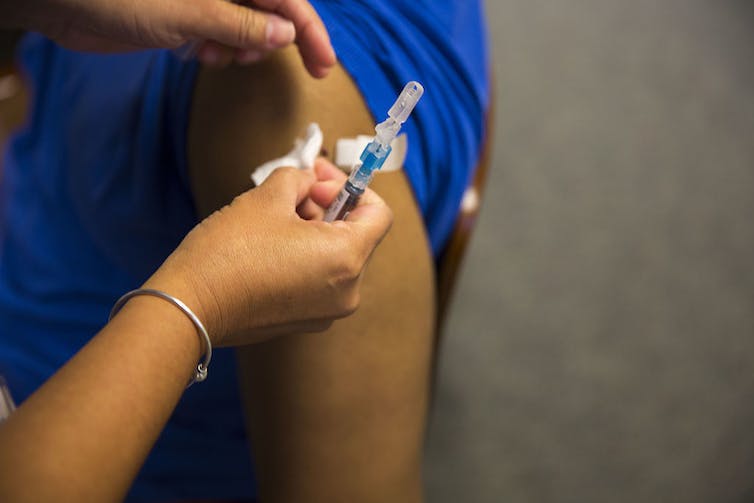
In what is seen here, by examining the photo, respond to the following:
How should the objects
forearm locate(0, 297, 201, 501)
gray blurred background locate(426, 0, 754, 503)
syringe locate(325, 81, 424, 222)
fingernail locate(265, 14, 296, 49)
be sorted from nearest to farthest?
forearm locate(0, 297, 201, 501), syringe locate(325, 81, 424, 222), fingernail locate(265, 14, 296, 49), gray blurred background locate(426, 0, 754, 503)

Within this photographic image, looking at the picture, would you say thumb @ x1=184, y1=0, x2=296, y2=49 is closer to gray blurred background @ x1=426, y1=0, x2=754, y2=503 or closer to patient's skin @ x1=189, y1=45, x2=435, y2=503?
patient's skin @ x1=189, y1=45, x2=435, y2=503

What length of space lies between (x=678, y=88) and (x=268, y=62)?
1.73 metres

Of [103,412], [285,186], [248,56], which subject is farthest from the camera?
[248,56]

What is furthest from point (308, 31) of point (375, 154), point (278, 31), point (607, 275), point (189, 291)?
point (607, 275)

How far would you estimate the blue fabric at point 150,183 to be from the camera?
0.66 meters

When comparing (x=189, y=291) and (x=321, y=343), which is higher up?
(x=189, y=291)

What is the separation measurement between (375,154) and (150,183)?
0.31 metres

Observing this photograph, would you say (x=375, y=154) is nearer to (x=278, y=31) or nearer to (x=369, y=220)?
(x=369, y=220)

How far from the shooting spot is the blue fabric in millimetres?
663

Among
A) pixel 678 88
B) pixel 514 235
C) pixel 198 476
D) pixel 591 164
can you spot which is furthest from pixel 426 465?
pixel 678 88

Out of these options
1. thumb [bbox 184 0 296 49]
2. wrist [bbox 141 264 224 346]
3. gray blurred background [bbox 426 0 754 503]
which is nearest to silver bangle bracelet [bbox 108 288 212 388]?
wrist [bbox 141 264 224 346]

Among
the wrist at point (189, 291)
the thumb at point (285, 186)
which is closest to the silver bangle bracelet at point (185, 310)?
the wrist at point (189, 291)

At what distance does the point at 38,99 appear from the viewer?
3.10 feet

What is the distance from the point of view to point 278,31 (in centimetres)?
59
